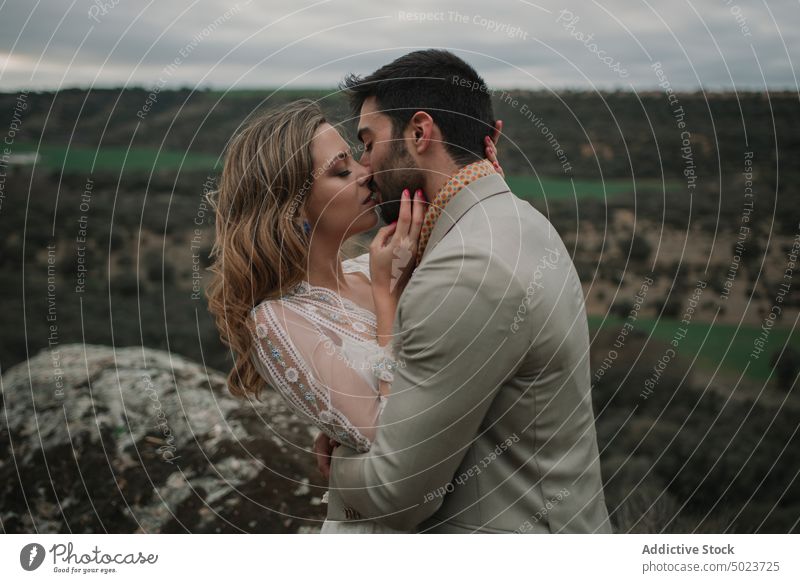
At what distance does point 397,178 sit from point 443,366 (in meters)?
0.99

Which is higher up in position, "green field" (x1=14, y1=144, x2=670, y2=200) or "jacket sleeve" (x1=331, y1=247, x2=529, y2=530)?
"jacket sleeve" (x1=331, y1=247, x2=529, y2=530)

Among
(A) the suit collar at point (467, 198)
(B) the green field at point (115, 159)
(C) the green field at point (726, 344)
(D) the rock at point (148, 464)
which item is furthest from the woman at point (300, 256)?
(B) the green field at point (115, 159)

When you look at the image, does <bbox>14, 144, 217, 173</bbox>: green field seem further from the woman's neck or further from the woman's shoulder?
the woman's neck

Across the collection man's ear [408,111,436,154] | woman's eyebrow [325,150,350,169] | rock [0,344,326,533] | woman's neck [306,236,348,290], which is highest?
man's ear [408,111,436,154]

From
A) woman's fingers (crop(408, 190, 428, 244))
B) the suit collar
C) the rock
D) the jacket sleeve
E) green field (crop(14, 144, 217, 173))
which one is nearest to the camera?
the jacket sleeve

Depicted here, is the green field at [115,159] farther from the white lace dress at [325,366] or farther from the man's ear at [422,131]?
the man's ear at [422,131]

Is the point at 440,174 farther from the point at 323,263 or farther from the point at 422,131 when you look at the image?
the point at 323,263

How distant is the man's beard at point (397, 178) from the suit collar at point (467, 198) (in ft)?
0.74

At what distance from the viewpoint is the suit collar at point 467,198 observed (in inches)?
122

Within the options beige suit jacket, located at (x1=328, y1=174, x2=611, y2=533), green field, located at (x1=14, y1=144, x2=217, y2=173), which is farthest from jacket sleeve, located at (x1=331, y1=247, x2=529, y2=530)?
green field, located at (x1=14, y1=144, x2=217, y2=173)

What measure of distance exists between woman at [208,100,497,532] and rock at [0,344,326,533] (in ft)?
5.90

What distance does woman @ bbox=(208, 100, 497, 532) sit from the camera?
3.35 meters
